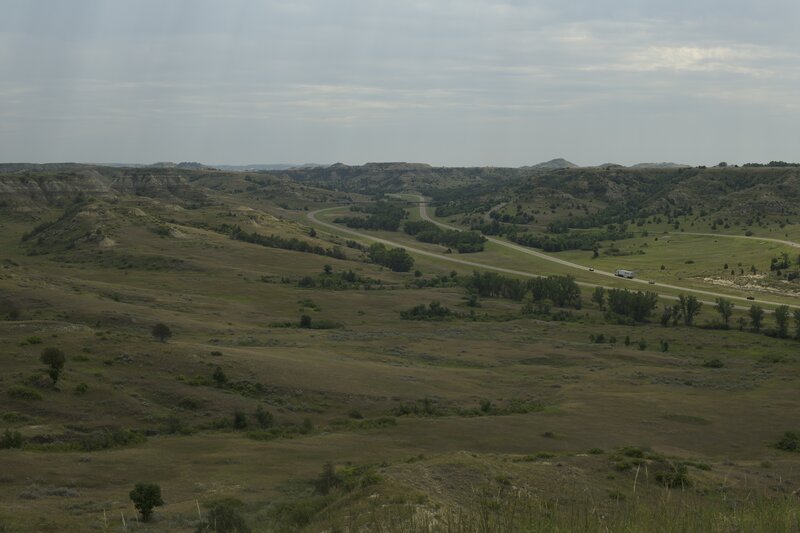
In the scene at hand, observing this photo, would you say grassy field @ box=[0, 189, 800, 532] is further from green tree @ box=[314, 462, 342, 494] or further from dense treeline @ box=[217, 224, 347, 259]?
dense treeline @ box=[217, 224, 347, 259]

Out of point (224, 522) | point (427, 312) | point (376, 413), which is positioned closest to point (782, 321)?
point (427, 312)

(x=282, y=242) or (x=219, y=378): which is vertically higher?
(x=282, y=242)

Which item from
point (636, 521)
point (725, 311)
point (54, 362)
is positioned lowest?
point (725, 311)

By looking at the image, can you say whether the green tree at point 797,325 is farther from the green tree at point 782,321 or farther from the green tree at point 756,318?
the green tree at point 756,318

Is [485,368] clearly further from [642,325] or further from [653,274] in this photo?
[653,274]

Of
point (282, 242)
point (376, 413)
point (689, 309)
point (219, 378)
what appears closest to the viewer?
point (376, 413)

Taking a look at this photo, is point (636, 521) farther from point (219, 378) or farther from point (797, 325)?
point (797, 325)

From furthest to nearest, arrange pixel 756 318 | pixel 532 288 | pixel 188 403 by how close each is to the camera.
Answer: pixel 532 288 → pixel 756 318 → pixel 188 403

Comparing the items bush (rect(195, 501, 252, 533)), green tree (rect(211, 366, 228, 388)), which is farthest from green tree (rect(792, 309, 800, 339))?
bush (rect(195, 501, 252, 533))

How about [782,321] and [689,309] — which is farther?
[689,309]
